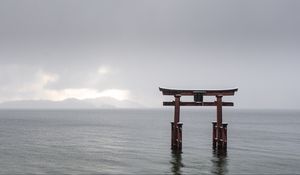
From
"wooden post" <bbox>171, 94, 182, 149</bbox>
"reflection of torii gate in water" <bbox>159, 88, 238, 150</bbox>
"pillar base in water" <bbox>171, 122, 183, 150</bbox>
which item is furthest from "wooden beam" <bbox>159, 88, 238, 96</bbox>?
"pillar base in water" <bbox>171, 122, 183, 150</bbox>

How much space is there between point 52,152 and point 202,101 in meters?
18.2

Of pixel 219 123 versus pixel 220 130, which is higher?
pixel 219 123

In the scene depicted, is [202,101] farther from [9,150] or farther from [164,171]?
[9,150]

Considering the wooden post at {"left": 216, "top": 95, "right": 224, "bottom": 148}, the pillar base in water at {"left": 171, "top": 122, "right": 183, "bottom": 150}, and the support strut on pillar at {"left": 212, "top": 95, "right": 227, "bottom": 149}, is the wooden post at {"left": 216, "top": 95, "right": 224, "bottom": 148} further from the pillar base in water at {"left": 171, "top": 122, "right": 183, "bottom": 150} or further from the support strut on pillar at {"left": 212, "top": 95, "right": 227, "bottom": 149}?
the pillar base in water at {"left": 171, "top": 122, "right": 183, "bottom": 150}

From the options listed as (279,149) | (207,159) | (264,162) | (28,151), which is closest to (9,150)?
(28,151)

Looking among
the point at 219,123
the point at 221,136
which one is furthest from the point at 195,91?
the point at 221,136

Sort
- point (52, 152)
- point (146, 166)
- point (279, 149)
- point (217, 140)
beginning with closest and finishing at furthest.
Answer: point (146, 166) → point (217, 140) → point (52, 152) → point (279, 149)

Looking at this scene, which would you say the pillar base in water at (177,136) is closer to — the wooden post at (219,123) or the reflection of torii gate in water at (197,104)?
the reflection of torii gate in water at (197,104)

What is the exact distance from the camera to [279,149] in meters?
48.1

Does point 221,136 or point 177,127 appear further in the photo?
point 221,136

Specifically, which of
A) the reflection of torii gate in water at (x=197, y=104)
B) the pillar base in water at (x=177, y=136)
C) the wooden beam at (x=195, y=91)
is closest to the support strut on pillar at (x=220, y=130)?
the reflection of torii gate in water at (x=197, y=104)

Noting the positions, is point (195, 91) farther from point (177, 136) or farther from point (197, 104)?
point (177, 136)

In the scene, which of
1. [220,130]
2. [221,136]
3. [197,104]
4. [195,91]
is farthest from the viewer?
[221,136]

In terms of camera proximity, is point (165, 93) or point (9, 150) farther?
point (9, 150)
